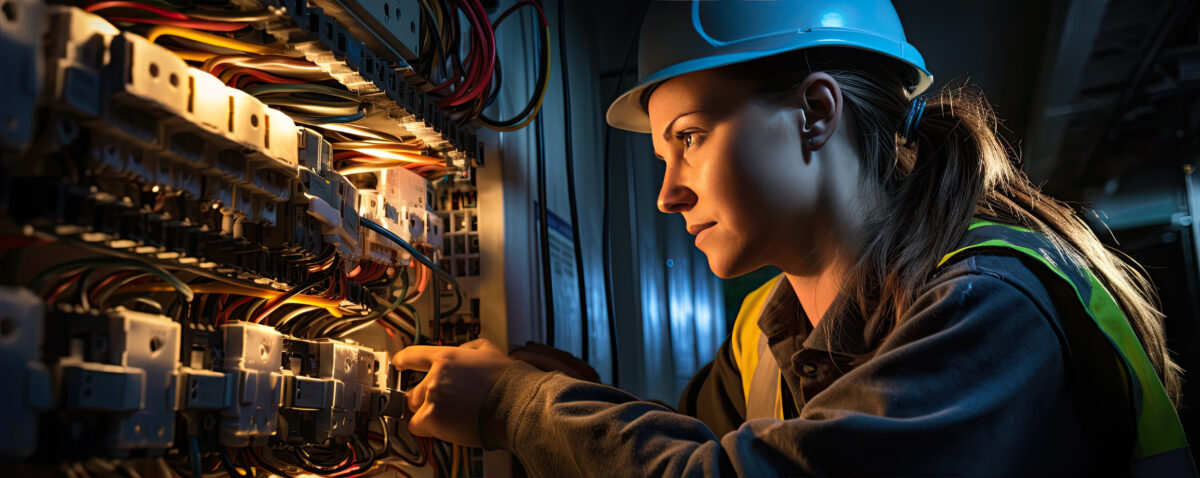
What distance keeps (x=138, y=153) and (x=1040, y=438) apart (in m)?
0.89

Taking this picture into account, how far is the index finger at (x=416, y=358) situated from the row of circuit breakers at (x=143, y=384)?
0.16 m

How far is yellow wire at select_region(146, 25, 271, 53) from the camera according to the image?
2.33 ft

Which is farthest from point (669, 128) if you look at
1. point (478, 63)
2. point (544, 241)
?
point (544, 241)

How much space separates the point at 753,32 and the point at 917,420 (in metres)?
0.58

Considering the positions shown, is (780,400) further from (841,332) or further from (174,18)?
(174,18)

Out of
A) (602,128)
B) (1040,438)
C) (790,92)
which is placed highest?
(602,128)

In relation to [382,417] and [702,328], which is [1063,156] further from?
[382,417]

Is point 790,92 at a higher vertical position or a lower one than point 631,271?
higher

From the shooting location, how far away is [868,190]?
3.55ft

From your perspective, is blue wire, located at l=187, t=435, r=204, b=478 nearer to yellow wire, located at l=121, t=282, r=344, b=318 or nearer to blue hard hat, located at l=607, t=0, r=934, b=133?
yellow wire, located at l=121, t=282, r=344, b=318

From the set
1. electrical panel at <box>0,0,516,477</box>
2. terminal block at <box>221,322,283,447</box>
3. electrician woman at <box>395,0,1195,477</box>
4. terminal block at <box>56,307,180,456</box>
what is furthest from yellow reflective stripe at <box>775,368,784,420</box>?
terminal block at <box>56,307,180,456</box>

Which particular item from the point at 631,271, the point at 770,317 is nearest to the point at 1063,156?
the point at 631,271

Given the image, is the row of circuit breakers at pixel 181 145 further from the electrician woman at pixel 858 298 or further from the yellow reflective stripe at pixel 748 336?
the yellow reflective stripe at pixel 748 336

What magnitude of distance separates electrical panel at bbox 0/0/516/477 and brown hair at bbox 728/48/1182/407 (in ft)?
1.62
